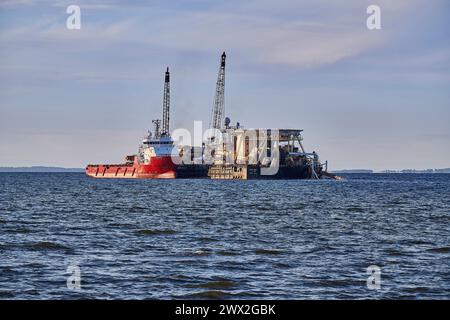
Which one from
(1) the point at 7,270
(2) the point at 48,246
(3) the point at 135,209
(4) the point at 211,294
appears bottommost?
(4) the point at 211,294

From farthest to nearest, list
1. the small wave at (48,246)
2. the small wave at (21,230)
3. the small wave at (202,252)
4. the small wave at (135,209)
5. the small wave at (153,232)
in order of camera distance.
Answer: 1. the small wave at (135,209)
2. the small wave at (21,230)
3. the small wave at (153,232)
4. the small wave at (48,246)
5. the small wave at (202,252)

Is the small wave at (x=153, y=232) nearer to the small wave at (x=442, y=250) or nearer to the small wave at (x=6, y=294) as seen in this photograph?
the small wave at (x=442, y=250)

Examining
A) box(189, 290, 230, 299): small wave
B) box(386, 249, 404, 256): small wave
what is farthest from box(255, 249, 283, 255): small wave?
box(189, 290, 230, 299): small wave

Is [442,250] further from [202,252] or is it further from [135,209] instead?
[135,209]

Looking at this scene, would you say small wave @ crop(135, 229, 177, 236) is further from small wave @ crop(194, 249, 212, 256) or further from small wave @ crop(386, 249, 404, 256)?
small wave @ crop(386, 249, 404, 256)

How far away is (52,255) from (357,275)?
13701 mm

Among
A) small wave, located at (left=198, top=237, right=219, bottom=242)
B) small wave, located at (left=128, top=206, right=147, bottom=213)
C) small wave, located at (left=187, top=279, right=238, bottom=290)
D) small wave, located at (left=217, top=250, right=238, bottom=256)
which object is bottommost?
small wave, located at (left=187, top=279, right=238, bottom=290)

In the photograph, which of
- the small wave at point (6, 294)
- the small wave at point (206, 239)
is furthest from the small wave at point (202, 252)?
the small wave at point (6, 294)

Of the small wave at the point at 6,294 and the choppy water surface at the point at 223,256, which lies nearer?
the small wave at the point at 6,294

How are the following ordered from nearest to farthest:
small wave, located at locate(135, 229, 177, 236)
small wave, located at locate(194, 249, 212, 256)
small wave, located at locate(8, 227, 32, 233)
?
small wave, located at locate(194, 249, 212, 256)
small wave, located at locate(135, 229, 177, 236)
small wave, located at locate(8, 227, 32, 233)

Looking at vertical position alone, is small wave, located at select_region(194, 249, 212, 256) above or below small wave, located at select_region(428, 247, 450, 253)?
above

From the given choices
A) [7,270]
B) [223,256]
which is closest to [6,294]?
[7,270]

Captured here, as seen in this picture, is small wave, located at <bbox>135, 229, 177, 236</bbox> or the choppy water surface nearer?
the choppy water surface
